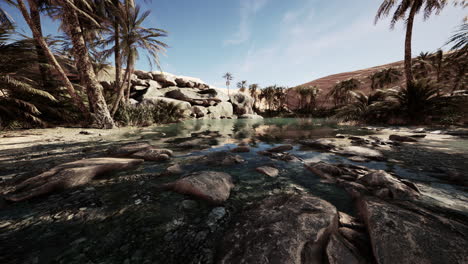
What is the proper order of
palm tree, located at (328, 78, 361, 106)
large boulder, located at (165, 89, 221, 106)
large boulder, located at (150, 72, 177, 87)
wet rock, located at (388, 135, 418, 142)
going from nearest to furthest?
wet rock, located at (388, 135, 418, 142) < large boulder, located at (165, 89, 221, 106) < large boulder, located at (150, 72, 177, 87) < palm tree, located at (328, 78, 361, 106)

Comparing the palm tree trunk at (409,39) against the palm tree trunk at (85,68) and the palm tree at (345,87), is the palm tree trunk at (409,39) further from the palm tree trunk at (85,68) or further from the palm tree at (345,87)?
the palm tree at (345,87)

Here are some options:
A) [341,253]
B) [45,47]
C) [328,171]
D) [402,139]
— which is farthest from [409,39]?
[45,47]

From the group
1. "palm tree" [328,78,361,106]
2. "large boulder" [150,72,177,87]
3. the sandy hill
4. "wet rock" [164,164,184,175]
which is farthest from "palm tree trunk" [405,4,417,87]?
the sandy hill

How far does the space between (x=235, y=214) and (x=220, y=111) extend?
2684 centimetres

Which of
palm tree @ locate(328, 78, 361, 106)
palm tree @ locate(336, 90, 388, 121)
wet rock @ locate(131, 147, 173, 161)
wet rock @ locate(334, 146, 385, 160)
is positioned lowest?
wet rock @ locate(334, 146, 385, 160)

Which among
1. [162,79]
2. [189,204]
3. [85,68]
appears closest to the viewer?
[189,204]

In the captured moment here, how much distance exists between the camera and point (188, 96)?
25.5 meters

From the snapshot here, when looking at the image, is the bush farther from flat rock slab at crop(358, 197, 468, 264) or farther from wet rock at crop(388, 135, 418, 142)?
wet rock at crop(388, 135, 418, 142)

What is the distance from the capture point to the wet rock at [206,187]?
187cm

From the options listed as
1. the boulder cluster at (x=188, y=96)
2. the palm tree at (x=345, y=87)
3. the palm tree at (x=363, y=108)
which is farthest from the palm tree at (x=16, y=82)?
the palm tree at (x=345, y=87)

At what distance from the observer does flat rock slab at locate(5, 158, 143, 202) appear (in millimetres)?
1850

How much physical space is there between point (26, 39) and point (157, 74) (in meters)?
22.1

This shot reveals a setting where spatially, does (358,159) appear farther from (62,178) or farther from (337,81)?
(337,81)

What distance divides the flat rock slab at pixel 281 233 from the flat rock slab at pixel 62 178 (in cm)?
230
